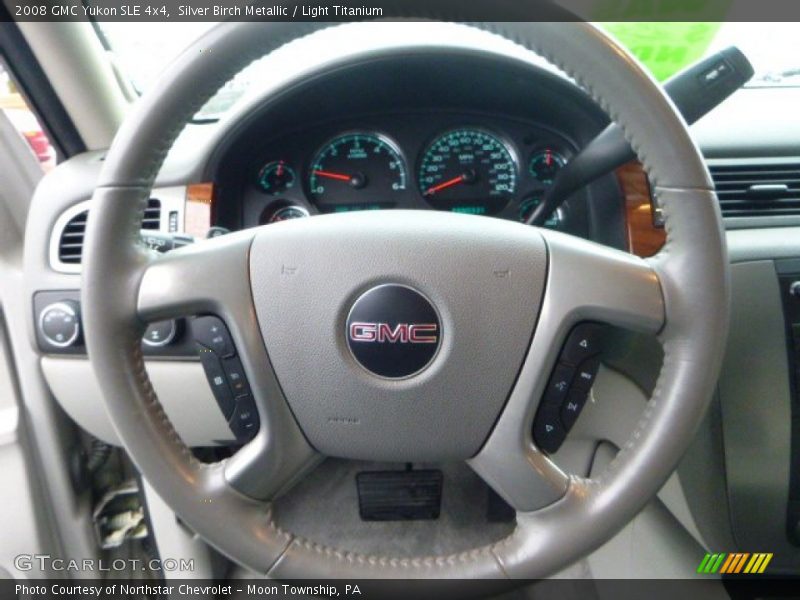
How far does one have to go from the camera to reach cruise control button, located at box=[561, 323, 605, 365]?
2.37 feet

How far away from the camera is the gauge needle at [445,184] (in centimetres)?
119

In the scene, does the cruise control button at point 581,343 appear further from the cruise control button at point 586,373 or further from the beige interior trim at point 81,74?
the beige interior trim at point 81,74

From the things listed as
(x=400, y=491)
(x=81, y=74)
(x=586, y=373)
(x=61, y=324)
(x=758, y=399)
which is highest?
(x=81, y=74)

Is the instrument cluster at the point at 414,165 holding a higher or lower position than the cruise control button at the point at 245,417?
higher

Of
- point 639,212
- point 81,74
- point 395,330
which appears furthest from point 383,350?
point 81,74

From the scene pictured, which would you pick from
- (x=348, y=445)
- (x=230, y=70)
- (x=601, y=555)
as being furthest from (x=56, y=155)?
(x=601, y=555)

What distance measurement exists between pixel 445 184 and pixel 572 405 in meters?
0.56

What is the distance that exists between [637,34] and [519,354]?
0.63 metres

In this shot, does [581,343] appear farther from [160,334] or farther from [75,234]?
[75,234]

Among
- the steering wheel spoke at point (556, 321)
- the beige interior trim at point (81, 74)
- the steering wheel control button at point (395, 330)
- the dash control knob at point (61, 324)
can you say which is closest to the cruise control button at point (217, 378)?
the steering wheel control button at point (395, 330)

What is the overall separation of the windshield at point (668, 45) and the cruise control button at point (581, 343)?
1.69ft

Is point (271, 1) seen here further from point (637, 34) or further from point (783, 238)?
point (783, 238)

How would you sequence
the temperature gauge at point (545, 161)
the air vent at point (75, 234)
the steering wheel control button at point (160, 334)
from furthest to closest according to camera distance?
the temperature gauge at point (545, 161), the air vent at point (75, 234), the steering wheel control button at point (160, 334)

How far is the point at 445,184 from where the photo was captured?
1.20 metres
